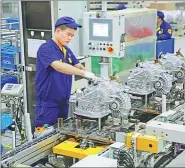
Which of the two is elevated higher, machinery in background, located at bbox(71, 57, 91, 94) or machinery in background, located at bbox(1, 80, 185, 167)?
machinery in background, located at bbox(71, 57, 91, 94)

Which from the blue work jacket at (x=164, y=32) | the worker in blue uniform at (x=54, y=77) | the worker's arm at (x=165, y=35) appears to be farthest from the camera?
the blue work jacket at (x=164, y=32)

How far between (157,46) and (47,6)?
7.42 ft

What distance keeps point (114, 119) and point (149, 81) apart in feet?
2.24

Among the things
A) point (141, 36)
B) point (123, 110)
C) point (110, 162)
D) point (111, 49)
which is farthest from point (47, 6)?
point (110, 162)

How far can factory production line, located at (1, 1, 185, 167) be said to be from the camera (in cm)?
238

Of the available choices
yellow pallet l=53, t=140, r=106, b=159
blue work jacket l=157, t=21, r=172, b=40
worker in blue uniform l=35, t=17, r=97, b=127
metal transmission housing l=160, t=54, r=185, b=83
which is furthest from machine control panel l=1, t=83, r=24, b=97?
blue work jacket l=157, t=21, r=172, b=40

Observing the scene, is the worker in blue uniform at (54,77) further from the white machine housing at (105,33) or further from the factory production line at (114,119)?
the white machine housing at (105,33)

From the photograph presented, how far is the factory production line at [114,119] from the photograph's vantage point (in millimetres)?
2383

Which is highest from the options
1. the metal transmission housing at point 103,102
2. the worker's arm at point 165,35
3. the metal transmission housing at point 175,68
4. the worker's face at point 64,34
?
the worker's face at point 64,34

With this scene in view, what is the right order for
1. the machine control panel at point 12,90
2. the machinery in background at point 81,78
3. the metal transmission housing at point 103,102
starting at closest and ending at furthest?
the metal transmission housing at point 103,102
the machine control panel at point 12,90
the machinery in background at point 81,78

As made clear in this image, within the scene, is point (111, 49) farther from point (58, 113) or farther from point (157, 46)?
point (157, 46)

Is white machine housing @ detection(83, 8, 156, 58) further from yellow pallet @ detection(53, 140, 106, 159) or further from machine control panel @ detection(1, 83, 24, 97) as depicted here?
yellow pallet @ detection(53, 140, 106, 159)

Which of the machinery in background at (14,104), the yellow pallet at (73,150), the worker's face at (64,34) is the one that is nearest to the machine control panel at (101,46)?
the machinery in background at (14,104)

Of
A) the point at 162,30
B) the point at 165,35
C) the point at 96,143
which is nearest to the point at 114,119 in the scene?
the point at 96,143
